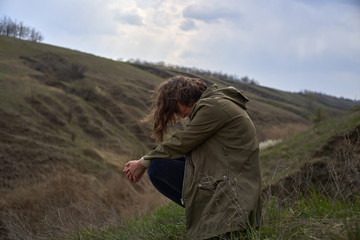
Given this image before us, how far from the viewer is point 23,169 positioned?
12.7 metres

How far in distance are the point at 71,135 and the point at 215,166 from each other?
18593mm

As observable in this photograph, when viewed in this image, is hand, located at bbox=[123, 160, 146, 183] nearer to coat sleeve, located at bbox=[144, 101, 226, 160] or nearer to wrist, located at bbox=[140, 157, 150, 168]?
wrist, located at bbox=[140, 157, 150, 168]

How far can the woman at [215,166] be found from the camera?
2180 millimetres

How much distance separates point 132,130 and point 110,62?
1494cm

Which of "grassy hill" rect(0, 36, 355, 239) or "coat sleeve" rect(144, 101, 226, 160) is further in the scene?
"grassy hill" rect(0, 36, 355, 239)

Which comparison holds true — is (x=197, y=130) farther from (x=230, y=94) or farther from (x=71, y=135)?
(x=71, y=135)

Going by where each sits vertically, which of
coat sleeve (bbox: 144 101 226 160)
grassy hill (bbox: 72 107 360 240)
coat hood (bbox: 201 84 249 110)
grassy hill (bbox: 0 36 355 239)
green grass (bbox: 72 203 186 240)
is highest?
coat hood (bbox: 201 84 249 110)

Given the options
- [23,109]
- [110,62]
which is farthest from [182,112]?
[110,62]

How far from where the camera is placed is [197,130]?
2.38m

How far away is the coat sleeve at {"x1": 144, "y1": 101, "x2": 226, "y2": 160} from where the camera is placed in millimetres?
2334

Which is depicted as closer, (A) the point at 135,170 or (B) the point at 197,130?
(B) the point at 197,130

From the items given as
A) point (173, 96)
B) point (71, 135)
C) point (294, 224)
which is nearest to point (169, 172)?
point (173, 96)

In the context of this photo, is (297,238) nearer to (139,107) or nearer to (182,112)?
(182,112)

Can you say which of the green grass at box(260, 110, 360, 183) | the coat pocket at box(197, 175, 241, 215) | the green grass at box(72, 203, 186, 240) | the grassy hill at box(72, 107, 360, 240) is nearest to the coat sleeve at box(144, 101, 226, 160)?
the coat pocket at box(197, 175, 241, 215)
